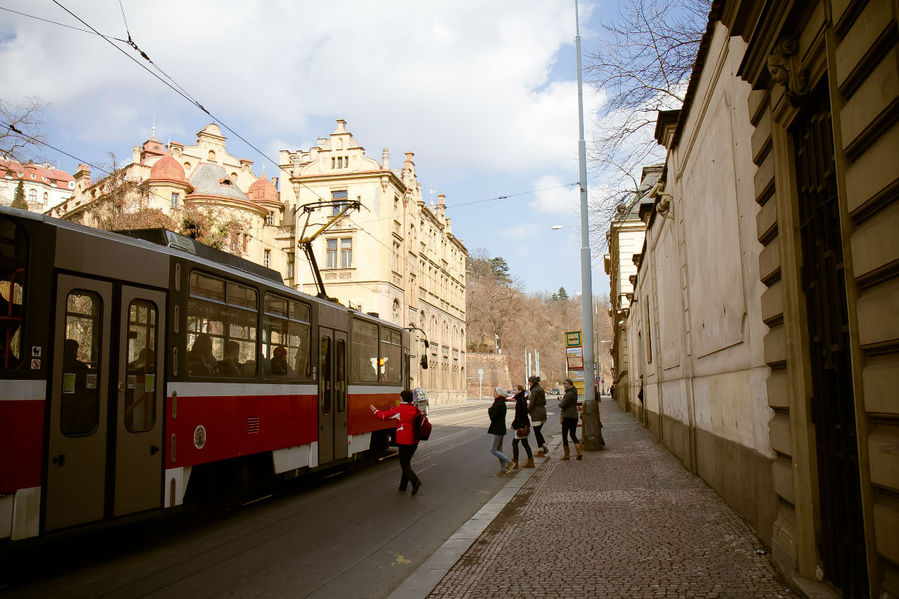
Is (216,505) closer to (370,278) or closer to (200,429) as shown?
(200,429)

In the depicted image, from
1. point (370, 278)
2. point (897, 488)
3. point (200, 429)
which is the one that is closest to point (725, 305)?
point (897, 488)

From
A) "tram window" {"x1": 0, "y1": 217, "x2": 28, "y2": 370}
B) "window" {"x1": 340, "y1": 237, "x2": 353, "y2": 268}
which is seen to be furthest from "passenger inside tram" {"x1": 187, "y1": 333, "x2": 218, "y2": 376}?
"window" {"x1": 340, "y1": 237, "x2": 353, "y2": 268}

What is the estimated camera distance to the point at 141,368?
735 centimetres

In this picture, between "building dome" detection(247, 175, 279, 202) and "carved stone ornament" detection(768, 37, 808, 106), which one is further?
"building dome" detection(247, 175, 279, 202)

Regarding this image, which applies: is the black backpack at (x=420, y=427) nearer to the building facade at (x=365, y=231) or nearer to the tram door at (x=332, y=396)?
the tram door at (x=332, y=396)

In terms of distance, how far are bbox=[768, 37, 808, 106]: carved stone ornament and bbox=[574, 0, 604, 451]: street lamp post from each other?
502 inches

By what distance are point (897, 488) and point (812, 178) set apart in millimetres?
2321

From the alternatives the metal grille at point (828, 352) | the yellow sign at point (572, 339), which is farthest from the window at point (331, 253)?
the metal grille at point (828, 352)

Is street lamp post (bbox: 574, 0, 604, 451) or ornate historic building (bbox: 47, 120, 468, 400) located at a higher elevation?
ornate historic building (bbox: 47, 120, 468, 400)

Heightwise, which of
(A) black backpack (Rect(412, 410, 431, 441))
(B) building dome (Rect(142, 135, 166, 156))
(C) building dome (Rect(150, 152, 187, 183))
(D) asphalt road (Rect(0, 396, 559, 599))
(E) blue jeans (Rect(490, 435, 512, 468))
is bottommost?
(D) asphalt road (Rect(0, 396, 559, 599))

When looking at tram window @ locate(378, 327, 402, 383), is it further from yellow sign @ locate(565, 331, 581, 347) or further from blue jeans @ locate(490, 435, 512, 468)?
yellow sign @ locate(565, 331, 581, 347)

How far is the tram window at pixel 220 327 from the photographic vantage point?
27.1 feet

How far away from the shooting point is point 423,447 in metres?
19.8

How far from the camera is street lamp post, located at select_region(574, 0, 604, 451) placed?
16.9 metres
